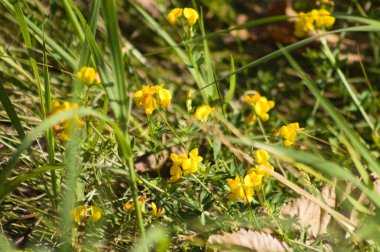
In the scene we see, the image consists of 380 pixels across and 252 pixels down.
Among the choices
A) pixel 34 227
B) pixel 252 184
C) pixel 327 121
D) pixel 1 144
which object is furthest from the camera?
pixel 327 121

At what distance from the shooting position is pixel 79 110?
1154mm

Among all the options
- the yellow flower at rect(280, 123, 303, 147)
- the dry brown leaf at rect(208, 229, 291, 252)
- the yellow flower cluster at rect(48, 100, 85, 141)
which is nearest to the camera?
the yellow flower cluster at rect(48, 100, 85, 141)

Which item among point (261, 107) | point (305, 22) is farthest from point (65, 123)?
point (305, 22)

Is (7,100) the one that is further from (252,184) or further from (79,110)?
(252,184)

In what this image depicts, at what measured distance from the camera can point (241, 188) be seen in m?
1.37

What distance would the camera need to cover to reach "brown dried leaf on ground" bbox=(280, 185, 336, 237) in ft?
5.36

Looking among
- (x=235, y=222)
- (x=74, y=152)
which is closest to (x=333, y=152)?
(x=235, y=222)

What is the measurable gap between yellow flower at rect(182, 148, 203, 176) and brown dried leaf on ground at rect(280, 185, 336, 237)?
39 cm

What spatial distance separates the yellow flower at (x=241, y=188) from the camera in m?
1.37

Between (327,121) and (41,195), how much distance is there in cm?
125

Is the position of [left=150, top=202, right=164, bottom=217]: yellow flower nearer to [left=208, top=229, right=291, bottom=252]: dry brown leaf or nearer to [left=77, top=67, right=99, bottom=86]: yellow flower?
[left=208, top=229, right=291, bottom=252]: dry brown leaf

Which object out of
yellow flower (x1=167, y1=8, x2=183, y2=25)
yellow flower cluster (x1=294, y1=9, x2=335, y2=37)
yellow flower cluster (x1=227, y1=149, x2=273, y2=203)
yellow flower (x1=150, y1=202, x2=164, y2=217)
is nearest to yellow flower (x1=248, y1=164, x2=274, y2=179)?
yellow flower cluster (x1=227, y1=149, x2=273, y2=203)

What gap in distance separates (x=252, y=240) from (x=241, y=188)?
14 cm

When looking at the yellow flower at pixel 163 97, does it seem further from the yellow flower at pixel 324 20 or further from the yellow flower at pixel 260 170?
the yellow flower at pixel 324 20
